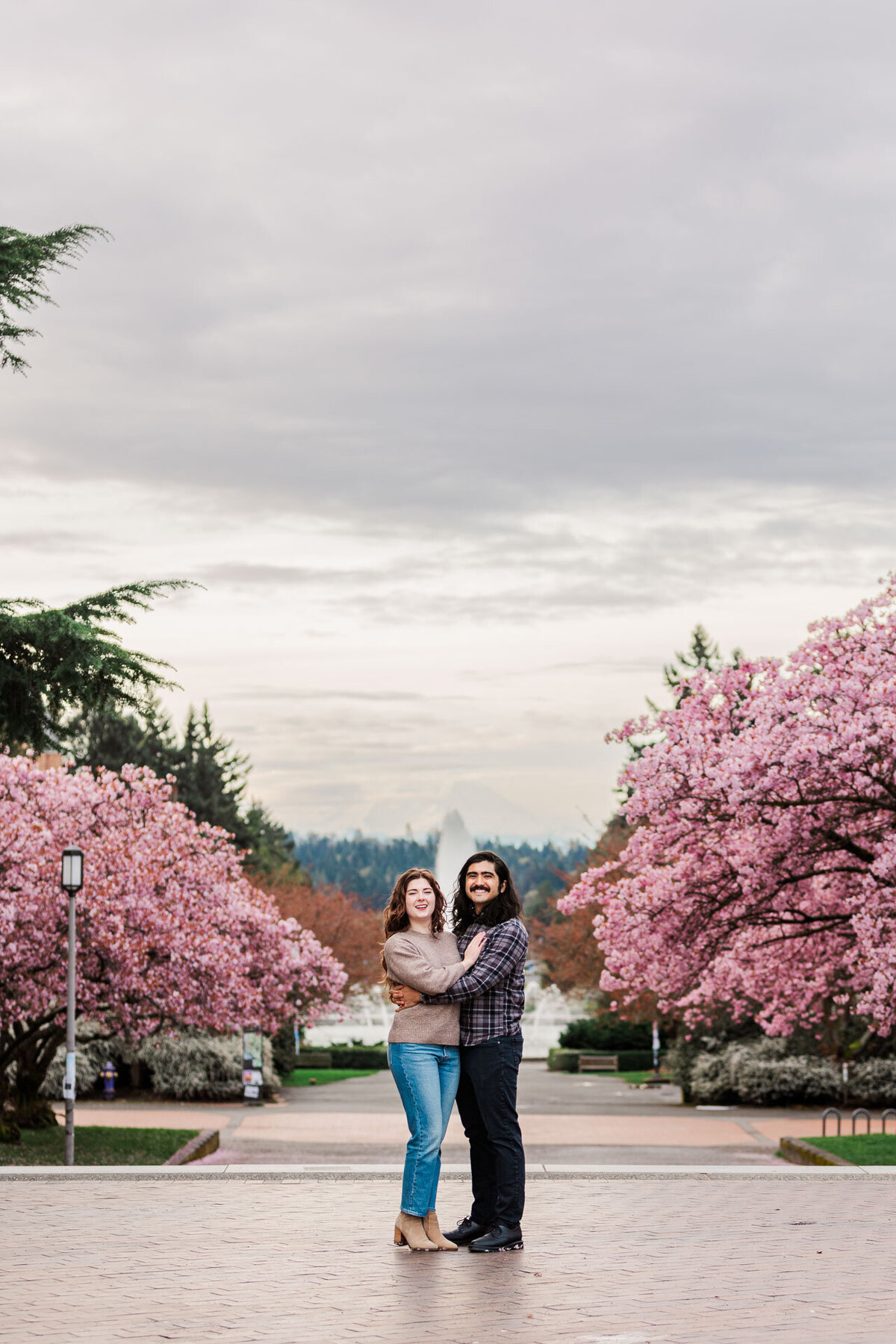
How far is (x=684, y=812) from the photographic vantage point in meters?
17.8

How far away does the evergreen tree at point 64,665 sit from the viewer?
16109 millimetres

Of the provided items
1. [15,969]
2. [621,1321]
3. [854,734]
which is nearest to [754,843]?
[854,734]

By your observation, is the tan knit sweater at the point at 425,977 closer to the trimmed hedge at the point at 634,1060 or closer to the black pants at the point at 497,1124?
the black pants at the point at 497,1124

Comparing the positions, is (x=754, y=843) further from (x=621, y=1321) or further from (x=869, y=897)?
(x=621, y=1321)

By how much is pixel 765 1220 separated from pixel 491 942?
2836 millimetres

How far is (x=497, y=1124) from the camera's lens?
28.1 feet

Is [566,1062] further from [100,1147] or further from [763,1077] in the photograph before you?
[100,1147]

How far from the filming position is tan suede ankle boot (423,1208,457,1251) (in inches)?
337

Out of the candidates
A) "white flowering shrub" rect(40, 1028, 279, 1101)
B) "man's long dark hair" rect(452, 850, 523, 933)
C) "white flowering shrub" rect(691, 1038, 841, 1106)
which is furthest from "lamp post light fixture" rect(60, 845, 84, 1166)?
"white flowering shrub" rect(691, 1038, 841, 1106)

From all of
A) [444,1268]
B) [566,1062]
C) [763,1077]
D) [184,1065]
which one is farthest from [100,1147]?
[566,1062]

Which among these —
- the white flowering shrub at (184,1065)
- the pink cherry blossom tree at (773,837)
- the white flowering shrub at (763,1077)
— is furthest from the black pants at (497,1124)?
the white flowering shrub at (184,1065)

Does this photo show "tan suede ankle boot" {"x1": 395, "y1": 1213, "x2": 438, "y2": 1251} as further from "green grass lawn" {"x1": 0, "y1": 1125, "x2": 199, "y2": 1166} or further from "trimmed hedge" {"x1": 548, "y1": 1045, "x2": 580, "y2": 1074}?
"trimmed hedge" {"x1": 548, "y1": 1045, "x2": 580, "y2": 1074}

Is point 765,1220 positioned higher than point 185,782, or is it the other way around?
point 185,782

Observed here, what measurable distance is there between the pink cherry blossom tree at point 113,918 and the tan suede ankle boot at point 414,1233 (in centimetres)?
1157
